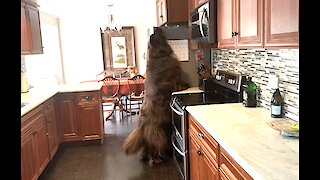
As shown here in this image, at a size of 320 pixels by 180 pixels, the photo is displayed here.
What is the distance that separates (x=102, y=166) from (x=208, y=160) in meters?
1.95

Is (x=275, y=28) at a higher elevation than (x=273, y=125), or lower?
higher

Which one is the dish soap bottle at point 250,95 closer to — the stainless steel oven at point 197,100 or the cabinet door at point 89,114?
the stainless steel oven at point 197,100

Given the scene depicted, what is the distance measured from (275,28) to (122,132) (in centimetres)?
378

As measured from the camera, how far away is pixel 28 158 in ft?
8.88

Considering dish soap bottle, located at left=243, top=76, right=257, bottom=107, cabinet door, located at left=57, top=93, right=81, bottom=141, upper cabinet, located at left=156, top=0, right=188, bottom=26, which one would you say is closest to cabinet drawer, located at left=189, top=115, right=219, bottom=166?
dish soap bottle, located at left=243, top=76, right=257, bottom=107

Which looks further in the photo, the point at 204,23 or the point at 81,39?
the point at 81,39

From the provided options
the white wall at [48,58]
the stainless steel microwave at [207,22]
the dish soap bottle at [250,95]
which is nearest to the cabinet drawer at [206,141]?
the dish soap bottle at [250,95]

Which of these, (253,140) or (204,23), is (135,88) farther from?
(253,140)

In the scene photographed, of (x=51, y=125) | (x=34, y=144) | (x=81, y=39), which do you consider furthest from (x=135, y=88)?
(x=34, y=144)

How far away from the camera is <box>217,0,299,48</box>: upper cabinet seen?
132 cm
